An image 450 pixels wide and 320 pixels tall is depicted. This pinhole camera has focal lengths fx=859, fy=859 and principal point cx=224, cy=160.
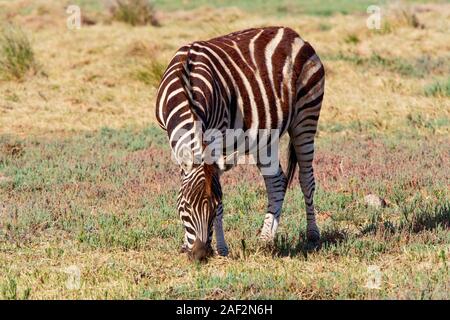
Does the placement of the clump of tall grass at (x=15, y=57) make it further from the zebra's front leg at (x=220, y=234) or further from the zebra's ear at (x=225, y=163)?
the zebra's ear at (x=225, y=163)

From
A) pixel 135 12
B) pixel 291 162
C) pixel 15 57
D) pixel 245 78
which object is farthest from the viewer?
pixel 135 12

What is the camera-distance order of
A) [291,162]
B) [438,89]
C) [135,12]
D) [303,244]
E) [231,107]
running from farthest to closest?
[135,12]
[438,89]
[291,162]
[303,244]
[231,107]

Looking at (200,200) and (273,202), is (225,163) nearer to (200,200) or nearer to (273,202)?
(200,200)

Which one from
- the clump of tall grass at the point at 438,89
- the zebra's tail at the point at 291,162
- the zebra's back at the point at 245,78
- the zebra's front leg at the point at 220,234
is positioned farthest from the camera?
the clump of tall grass at the point at 438,89

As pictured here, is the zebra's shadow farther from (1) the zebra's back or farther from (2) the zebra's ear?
(2) the zebra's ear

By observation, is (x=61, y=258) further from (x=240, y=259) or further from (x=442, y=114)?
(x=442, y=114)

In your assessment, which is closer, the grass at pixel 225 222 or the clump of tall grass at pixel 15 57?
the grass at pixel 225 222

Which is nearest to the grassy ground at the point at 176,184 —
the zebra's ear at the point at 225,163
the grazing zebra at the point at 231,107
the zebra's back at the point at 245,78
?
the grazing zebra at the point at 231,107

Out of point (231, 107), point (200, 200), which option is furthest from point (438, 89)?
point (200, 200)

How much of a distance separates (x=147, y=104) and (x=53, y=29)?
7.95m

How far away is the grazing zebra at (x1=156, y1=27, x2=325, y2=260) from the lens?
257 inches

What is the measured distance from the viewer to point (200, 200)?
648cm

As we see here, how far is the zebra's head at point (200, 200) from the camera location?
6.46 m

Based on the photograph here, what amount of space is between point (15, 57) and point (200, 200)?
11.1 meters
